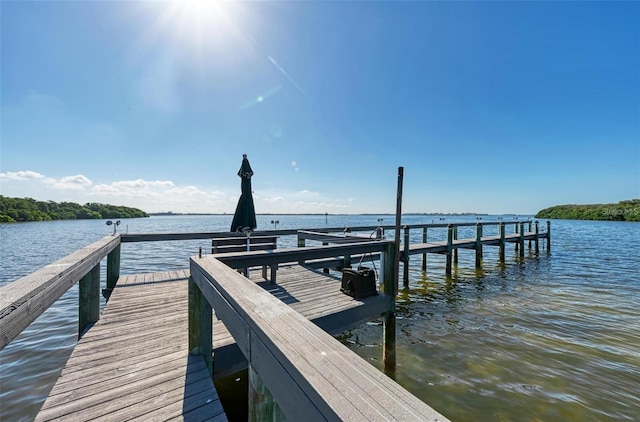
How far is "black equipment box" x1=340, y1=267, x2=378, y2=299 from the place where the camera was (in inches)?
163

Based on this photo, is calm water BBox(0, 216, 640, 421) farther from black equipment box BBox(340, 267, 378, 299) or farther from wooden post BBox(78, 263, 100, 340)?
black equipment box BBox(340, 267, 378, 299)

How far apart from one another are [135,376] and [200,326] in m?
0.67

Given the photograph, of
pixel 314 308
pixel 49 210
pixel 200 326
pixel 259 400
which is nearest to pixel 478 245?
pixel 314 308

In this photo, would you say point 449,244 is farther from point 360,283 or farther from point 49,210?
point 49,210

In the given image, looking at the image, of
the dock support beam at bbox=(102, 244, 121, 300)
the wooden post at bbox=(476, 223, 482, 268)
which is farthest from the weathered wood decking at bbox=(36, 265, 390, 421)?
the wooden post at bbox=(476, 223, 482, 268)

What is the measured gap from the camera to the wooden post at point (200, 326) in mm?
2457

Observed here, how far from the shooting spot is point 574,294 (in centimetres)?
816

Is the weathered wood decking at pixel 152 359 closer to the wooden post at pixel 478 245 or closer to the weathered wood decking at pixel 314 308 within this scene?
the weathered wood decking at pixel 314 308

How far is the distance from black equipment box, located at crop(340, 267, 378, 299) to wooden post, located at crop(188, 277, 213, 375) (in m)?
2.34

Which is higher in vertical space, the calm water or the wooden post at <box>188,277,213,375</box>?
the wooden post at <box>188,277,213,375</box>

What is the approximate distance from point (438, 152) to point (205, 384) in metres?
22.1

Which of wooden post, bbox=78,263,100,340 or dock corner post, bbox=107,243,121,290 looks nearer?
wooden post, bbox=78,263,100,340

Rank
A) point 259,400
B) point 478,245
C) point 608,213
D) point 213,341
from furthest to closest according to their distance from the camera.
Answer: point 608,213
point 478,245
point 213,341
point 259,400

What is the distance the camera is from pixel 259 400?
45.9 inches
